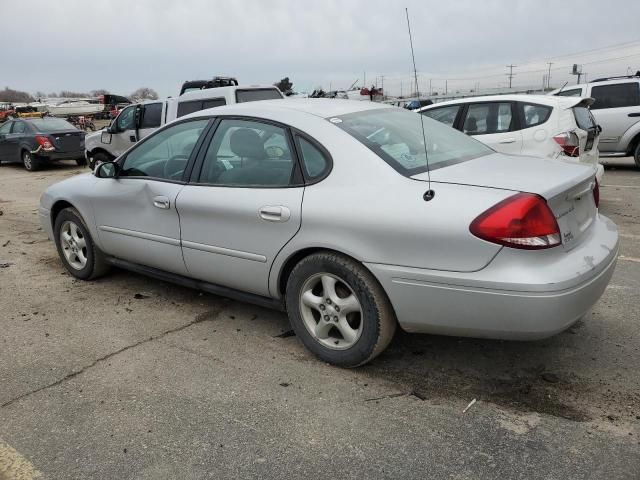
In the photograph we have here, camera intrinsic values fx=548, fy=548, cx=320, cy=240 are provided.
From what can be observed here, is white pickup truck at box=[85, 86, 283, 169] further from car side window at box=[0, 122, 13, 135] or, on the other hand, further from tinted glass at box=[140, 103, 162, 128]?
car side window at box=[0, 122, 13, 135]

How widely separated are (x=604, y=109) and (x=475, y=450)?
1059cm

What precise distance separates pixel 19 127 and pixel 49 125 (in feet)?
3.66

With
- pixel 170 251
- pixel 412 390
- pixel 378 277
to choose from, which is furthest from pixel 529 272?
pixel 170 251

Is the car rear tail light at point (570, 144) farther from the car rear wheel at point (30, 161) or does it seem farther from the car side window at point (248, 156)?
the car rear wheel at point (30, 161)

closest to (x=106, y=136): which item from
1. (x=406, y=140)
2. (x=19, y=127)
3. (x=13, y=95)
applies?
Result: (x=19, y=127)

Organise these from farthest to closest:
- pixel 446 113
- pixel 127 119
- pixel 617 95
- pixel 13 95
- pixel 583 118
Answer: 1. pixel 13 95
2. pixel 127 119
3. pixel 617 95
4. pixel 446 113
5. pixel 583 118

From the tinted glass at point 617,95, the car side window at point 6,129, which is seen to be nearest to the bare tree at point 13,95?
the car side window at point 6,129

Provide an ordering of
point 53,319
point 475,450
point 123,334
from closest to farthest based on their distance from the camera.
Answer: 1. point 475,450
2. point 123,334
3. point 53,319

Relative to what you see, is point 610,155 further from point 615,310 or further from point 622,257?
point 615,310

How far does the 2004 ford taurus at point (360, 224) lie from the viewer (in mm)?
2621

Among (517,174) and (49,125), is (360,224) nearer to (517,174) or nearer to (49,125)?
(517,174)

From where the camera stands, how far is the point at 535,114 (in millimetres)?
7039

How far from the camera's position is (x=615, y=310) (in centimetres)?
393

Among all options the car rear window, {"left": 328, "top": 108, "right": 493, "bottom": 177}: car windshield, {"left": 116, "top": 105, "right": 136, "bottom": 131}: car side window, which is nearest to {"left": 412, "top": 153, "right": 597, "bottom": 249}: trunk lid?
{"left": 328, "top": 108, "right": 493, "bottom": 177}: car windshield
